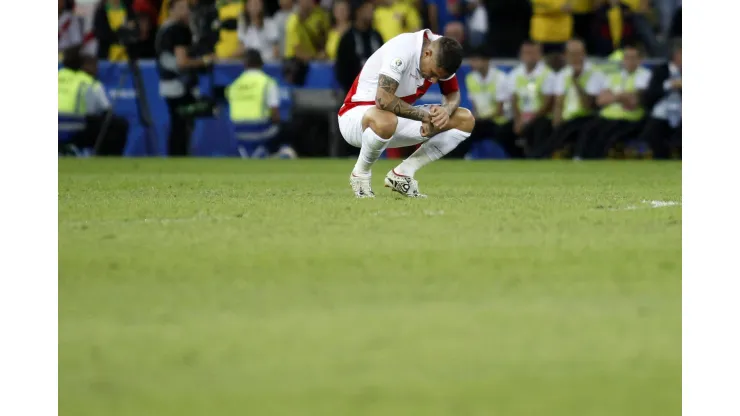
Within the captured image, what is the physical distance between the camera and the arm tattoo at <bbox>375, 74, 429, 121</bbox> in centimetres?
969

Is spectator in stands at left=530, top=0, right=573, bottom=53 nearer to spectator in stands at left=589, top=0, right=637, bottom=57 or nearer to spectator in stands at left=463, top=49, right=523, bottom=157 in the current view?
spectator in stands at left=589, top=0, right=637, bottom=57

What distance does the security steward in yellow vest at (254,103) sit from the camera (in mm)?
18875

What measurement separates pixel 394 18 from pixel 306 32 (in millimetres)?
1374

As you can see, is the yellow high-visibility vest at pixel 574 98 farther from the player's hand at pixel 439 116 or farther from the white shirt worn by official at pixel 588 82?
the player's hand at pixel 439 116

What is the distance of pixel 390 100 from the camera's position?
970 centimetres

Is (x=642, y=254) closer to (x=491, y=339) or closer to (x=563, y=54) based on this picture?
(x=491, y=339)

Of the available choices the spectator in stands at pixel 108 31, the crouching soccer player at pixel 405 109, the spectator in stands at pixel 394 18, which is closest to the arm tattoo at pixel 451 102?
the crouching soccer player at pixel 405 109

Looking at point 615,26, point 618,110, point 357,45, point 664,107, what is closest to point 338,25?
point 357,45

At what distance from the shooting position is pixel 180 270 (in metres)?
6.80

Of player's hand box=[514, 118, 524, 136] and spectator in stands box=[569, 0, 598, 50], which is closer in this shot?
player's hand box=[514, 118, 524, 136]

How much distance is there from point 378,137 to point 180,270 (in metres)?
3.35

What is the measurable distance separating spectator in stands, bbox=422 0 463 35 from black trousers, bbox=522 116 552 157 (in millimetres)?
1963

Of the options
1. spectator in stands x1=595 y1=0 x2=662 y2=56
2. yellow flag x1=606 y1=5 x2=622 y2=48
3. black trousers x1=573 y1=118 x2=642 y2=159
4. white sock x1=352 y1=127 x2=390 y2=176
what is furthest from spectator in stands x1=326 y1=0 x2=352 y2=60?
white sock x1=352 y1=127 x2=390 y2=176

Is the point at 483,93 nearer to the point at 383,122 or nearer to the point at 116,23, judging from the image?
the point at 116,23
